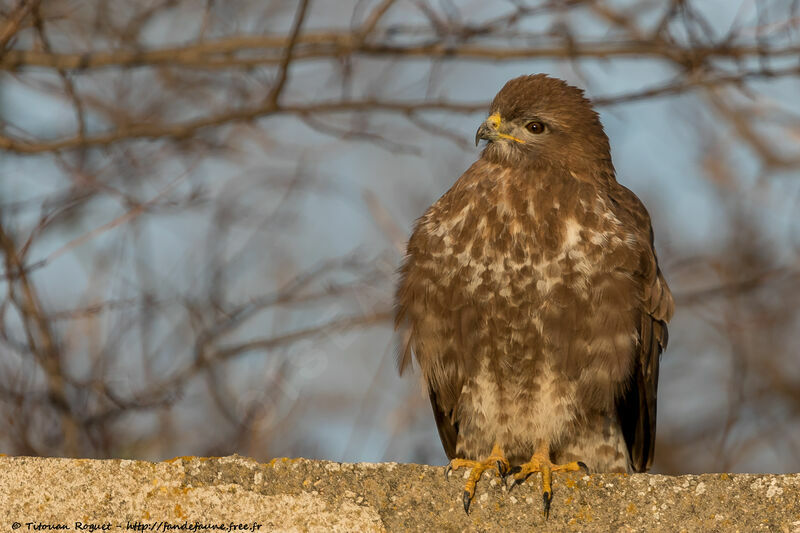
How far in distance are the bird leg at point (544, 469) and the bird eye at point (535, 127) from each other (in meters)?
1.20

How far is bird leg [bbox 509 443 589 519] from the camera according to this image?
320 centimetres

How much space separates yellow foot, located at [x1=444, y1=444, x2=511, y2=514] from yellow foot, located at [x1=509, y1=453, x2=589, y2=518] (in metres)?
0.05

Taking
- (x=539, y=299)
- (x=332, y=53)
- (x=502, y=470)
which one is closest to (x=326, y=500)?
(x=502, y=470)

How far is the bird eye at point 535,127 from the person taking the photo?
4262 millimetres

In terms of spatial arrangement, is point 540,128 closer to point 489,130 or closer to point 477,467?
point 489,130

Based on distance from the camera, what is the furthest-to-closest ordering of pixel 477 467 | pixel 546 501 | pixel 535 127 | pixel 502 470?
pixel 535 127 → pixel 502 470 → pixel 477 467 → pixel 546 501

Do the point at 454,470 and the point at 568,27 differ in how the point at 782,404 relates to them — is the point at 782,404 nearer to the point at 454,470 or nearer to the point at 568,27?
the point at 568,27

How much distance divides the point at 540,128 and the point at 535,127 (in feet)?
0.07

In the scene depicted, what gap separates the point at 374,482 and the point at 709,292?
3374 millimetres

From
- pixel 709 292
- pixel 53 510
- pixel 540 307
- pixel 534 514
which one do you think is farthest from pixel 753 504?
pixel 709 292

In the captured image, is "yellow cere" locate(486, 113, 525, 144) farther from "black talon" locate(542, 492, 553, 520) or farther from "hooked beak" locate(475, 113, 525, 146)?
"black talon" locate(542, 492, 553, 520)

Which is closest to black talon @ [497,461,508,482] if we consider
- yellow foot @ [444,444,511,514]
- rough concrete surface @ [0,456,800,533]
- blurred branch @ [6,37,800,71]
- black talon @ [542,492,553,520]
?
yellow foot @ [444,444,511,514]

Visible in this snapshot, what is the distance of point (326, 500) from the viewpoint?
9.59ft

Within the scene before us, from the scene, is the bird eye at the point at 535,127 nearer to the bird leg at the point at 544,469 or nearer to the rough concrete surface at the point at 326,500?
the bird leg at the point at 544,469
